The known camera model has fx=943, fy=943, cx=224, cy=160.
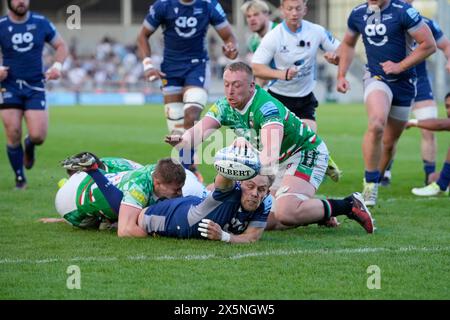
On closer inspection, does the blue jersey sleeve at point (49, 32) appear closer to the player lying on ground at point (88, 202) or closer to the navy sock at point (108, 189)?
the player lying on ground at point (88, 202)

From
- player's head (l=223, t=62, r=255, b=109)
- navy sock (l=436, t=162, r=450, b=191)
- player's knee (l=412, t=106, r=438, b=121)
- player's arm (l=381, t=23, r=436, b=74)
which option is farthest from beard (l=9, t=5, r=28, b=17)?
navy sock (l=436, t=162, r=450, b=191)

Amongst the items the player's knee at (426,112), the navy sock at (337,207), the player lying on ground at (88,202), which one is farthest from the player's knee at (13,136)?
the navy sock at (337,207)

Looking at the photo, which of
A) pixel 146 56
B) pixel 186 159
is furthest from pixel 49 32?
pixel 186 159

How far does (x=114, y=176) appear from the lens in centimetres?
880

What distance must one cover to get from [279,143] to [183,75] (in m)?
5.34

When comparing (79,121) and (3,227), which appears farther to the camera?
(79,121)

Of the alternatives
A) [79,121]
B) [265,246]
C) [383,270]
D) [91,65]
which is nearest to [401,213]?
[265,246]

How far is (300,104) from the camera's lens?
1134cm

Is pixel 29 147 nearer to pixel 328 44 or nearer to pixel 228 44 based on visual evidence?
pixel 228 44

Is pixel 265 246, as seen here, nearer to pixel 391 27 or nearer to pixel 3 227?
pixel 3 227

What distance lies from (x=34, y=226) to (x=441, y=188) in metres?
5.27

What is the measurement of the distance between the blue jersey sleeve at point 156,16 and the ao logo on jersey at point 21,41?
161 centimetres
